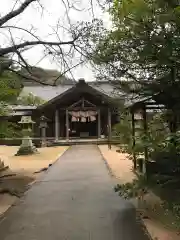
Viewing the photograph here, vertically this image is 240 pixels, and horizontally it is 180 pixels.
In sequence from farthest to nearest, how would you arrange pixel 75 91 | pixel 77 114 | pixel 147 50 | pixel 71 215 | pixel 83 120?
pixel 75 91 < pixel 83 120 < pixel 77 114 < pixel 71 215 < pixel 147 50

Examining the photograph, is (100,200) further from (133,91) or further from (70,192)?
(133,91)

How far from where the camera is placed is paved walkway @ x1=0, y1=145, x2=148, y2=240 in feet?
23.1

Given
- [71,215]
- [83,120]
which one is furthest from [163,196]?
[83,120]

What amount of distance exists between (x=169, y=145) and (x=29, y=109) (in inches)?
1478

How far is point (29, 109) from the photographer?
44156 mm

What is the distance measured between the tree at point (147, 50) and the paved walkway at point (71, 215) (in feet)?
7.98

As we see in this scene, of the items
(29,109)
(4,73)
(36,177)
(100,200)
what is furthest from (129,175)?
(29,109)

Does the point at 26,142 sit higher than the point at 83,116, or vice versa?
the point at 83,116

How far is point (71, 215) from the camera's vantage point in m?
8.64

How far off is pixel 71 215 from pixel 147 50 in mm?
3959

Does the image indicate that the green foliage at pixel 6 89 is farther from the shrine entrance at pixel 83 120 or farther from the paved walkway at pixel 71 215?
the shrine entrance at pixel 83 120

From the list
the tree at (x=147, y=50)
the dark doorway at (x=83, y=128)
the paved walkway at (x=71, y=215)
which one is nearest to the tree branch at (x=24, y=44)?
the tree at (x=147, y=50)

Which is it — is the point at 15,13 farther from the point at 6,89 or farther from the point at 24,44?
the point at 6,89

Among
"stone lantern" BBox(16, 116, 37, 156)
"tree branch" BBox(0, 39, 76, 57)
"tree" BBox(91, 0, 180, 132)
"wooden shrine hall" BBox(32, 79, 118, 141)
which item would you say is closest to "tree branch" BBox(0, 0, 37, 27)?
"tree branch" BBox(0, 39, 76, 57)
